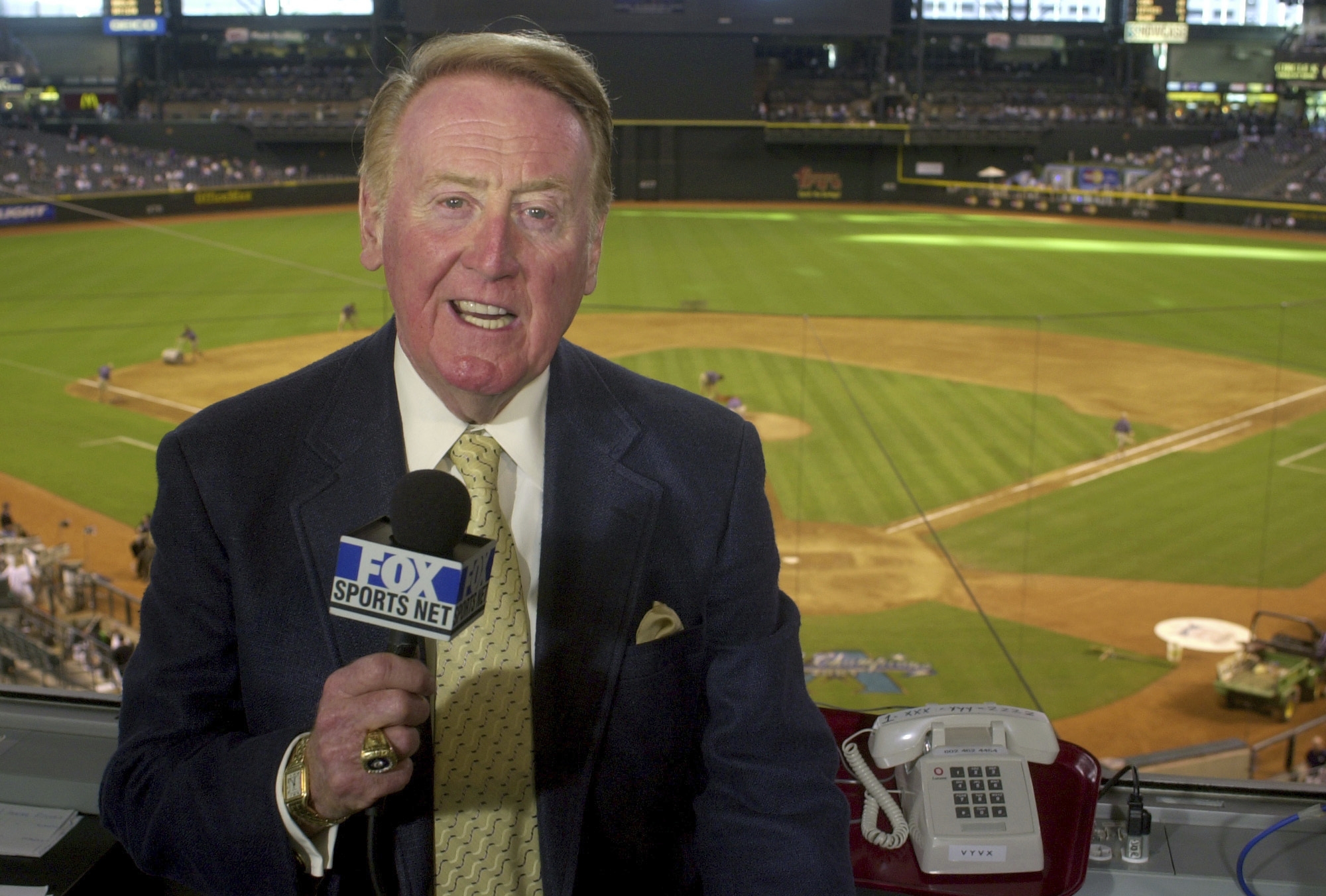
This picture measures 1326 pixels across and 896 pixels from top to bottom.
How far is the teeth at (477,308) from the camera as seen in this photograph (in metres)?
1.26

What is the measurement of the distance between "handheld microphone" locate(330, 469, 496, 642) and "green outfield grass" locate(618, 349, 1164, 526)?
21.1 feet

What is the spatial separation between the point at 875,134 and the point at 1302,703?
2756 cm

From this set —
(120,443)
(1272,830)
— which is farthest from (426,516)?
(120,443)

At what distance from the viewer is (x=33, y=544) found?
5.54 m

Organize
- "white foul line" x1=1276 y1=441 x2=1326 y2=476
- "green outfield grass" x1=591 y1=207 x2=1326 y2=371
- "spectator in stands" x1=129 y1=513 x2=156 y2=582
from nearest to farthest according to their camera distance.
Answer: "spectator in stands" x1=129 y1=513 x2=156 y2=582
"white foul line" x1=1276 y1=441 x2=1326 y2=476
"green outfield grass" x1=591 y1=207 x2=1326 y2=371

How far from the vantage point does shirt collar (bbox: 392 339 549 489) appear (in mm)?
1367

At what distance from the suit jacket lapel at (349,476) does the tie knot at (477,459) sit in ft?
0.22

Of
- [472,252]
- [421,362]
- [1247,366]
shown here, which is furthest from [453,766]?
[1247,366]

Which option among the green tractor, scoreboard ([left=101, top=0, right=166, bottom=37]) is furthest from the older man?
scoreboard ([left=101, top=0, right=166, bottom=37])

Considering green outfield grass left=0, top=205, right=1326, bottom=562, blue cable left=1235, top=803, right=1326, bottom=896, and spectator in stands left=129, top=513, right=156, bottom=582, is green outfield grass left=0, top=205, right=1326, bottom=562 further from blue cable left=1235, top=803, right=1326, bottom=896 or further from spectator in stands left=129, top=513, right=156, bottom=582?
blue cable left=1235, top=803, right=1326, bottom=896

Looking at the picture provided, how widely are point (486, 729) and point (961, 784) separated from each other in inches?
31.9

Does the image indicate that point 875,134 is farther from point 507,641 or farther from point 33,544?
point 507,641

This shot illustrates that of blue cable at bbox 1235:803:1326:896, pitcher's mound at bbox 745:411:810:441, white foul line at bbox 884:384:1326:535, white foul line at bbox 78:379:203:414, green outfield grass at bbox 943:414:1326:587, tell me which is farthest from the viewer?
pitcher's mound at bbox 745:411:810:441

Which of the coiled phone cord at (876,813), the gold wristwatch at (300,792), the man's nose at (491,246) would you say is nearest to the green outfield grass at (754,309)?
the coiled phone cord at (876,813)
